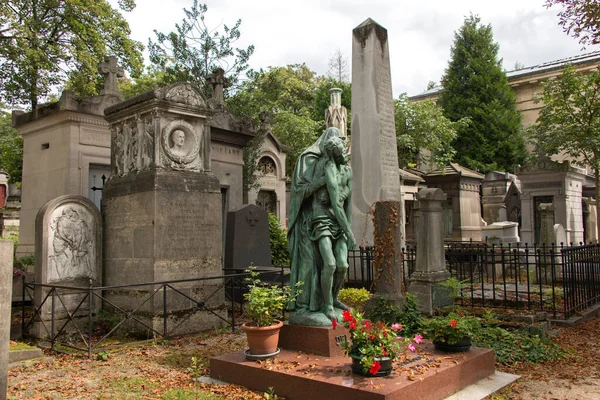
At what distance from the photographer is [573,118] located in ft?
62.8

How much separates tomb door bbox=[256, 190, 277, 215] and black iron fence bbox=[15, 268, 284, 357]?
492 inches

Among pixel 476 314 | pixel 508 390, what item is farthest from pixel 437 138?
pixel 508 390

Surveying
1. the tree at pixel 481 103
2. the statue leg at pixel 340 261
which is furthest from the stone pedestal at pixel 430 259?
the tree at pixel 481 103

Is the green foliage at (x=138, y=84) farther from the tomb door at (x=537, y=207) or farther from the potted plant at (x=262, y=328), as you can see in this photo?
the potted plant at (x=262, y=328)

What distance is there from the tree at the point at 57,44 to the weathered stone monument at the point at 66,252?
8.64 m

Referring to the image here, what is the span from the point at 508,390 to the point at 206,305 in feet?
15.8

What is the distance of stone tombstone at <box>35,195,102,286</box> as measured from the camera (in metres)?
7.51

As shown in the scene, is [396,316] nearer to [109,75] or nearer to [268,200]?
[109,75]

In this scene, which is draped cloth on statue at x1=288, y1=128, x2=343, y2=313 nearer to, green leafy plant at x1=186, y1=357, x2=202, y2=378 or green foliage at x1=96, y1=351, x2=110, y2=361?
green leafy plant at x1=186, y1=357, x2=202, y2=378

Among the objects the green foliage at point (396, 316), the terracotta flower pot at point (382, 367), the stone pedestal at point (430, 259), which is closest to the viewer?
the terracotta flower pot at point (382, 367)

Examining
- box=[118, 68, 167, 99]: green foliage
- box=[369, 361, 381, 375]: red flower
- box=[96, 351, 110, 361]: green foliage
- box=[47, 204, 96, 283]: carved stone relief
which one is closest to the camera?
box=[369, 361, 381, 375]: red flower

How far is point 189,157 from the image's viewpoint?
827 cm

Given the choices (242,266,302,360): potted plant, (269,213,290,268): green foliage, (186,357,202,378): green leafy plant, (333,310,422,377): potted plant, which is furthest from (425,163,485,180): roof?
(333,310,422,377): potted plant

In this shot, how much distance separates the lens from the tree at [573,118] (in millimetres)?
18453
